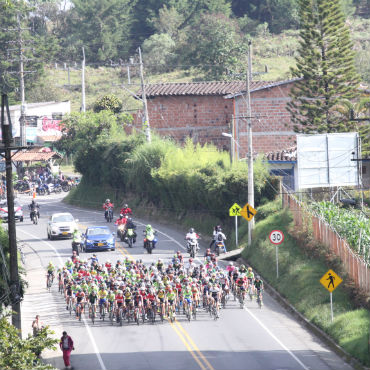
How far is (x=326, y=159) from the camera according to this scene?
4062 cm

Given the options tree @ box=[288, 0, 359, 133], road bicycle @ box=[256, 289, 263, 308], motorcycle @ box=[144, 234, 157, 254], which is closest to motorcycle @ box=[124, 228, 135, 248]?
motorcycle @ box=[144, 234, 157, 254]

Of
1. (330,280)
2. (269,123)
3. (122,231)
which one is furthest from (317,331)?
(269,123)

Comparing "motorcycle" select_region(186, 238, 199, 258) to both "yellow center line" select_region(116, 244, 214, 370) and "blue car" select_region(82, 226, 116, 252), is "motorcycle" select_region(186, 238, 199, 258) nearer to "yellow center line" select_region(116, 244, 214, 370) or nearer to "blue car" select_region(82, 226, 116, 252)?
"blue car" select_region(82, 226, 116, 252)

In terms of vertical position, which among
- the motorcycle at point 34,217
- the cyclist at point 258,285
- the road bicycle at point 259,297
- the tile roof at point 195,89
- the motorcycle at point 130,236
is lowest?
the road bicycle at point 259,297

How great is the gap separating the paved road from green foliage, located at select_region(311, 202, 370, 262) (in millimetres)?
4141

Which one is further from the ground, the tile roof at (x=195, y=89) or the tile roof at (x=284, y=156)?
the tile roof at (x=195, y=89)

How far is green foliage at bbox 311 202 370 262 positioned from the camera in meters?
35.9

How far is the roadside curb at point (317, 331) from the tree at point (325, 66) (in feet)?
54.6

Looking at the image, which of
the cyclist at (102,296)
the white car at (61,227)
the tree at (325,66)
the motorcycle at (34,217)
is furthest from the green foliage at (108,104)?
the cyclist at (102,296)

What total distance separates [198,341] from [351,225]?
11.2m

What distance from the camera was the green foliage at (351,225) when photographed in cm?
3594

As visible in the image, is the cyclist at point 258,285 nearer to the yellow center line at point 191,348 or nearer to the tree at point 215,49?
the yellow center line at point 191,348

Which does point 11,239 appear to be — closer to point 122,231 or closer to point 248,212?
point 248,212

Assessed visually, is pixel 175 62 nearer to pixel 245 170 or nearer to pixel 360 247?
pixel 245 170
